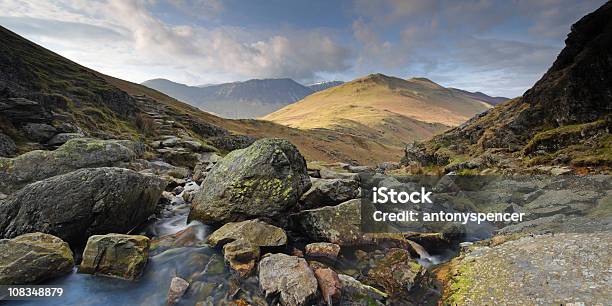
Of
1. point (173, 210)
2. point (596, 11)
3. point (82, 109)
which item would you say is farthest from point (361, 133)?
point (173, 210)

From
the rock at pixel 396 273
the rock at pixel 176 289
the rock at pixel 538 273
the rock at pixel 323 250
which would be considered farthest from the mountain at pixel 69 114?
the rock at pixel 538 273

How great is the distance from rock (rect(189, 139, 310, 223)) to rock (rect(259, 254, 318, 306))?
5063 mm

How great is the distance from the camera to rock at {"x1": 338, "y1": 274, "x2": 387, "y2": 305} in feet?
41.9

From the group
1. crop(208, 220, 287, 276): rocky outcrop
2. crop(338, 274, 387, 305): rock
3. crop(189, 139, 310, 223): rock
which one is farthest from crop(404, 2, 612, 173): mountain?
crop(208, 220, 287, 276): rocky outcrop

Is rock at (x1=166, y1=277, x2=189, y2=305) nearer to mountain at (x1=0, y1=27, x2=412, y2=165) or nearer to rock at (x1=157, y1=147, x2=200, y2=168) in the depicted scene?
mountain at (x1=0, y1=27, x2=412, y2=165)

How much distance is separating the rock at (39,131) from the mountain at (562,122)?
161 feet

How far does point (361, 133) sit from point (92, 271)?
600 ft

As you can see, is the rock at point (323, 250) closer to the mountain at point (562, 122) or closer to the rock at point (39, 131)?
the mountain at point (562, 122)

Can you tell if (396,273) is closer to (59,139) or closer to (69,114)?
(59,139)

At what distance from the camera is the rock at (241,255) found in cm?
1413

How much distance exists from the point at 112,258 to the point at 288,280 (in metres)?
8.48

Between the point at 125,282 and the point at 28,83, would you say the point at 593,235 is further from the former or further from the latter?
the point at 28,83

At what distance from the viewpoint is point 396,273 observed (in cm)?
1486

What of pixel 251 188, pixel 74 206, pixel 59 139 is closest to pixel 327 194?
pixel 251 188
